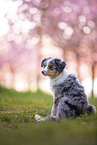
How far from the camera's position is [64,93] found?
5086mm

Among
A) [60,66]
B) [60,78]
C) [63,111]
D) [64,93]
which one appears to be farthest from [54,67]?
[63,111]

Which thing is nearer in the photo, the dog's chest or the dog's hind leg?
the dog's hind leg

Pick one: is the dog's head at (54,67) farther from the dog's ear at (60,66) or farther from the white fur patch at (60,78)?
the white fur patch at (60,78)

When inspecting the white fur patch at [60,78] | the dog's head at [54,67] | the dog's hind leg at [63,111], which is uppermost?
the dog's head at [54,67]

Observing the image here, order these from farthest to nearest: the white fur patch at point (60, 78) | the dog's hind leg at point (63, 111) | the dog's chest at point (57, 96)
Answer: the white fur patch at point (60, 78), the dog's chest at point (57, 96), the dog's hind leg at point (63, 111)

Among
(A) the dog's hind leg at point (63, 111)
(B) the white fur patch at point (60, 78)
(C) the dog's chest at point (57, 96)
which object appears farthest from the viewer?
(B) the white fur patch at point (60, 78)

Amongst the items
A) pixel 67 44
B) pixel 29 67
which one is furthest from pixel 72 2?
pixel 29 67

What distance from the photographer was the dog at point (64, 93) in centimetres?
479

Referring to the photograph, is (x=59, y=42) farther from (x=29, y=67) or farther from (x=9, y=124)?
(x=29, y=67)

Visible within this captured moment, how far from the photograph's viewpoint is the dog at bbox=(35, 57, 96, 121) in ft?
15.7

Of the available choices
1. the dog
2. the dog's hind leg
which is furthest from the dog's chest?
the dog's hind leg

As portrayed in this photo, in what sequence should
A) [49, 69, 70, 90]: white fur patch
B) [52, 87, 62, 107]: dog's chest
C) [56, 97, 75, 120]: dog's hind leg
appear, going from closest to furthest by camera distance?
[56, 97, 75, 120]: dog's hind leg → [52, 87, 62, 107]: dog's chest → [49, 69, 70, 90]: white fur patch

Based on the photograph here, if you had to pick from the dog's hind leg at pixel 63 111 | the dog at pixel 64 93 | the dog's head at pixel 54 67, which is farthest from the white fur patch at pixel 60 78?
the dog's hind leg at pixel 63 111

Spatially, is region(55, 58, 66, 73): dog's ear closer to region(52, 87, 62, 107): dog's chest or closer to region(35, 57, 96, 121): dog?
region(35, 57, 96, 121): dog
